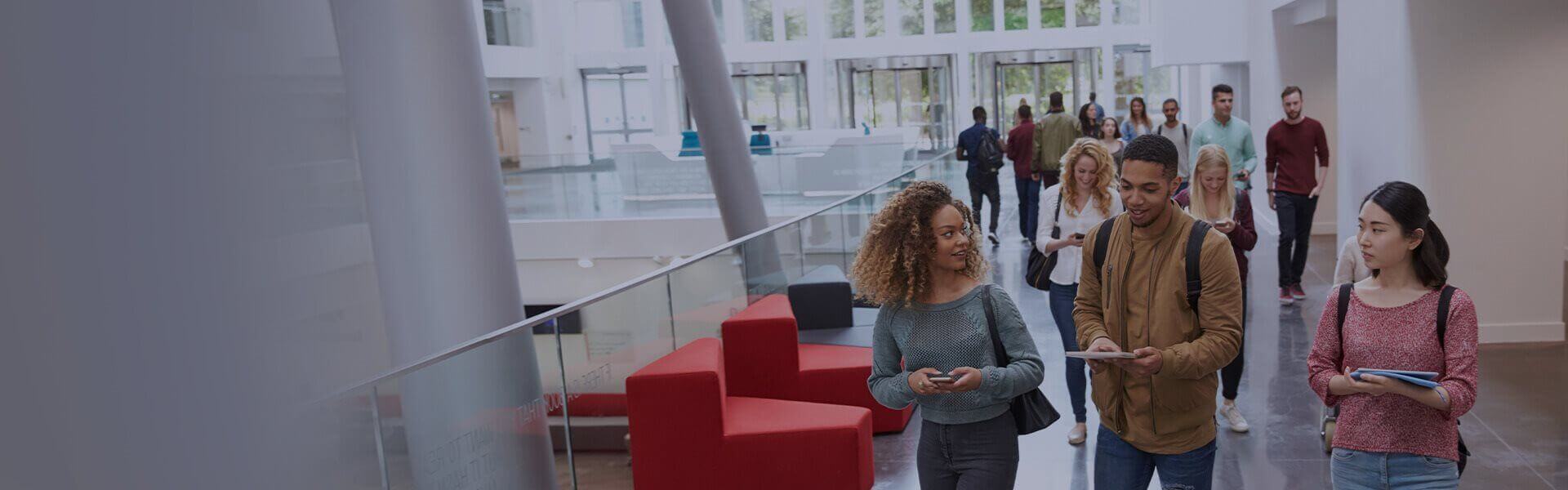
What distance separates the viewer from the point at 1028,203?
44.7 ft

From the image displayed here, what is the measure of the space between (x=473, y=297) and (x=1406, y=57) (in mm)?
6033

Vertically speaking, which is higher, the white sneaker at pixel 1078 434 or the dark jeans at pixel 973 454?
the dark jeans at pixel 973 454

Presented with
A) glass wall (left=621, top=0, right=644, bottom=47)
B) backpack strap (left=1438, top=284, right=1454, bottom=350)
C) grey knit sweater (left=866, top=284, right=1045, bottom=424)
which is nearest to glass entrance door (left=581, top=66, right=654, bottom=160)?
glass wall (left=621, top=0, right=644, bottom=47)

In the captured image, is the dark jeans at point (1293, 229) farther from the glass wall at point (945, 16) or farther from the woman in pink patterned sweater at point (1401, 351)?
the glass wall at point (945, 16)

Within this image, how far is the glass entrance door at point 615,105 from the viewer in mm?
31922

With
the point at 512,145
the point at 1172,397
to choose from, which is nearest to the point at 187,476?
the point at 1172,397

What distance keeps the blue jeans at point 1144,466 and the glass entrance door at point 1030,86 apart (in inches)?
988

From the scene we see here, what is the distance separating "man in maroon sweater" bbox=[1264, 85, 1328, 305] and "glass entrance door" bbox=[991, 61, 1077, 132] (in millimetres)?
18509

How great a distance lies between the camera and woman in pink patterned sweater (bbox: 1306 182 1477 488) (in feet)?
9.94

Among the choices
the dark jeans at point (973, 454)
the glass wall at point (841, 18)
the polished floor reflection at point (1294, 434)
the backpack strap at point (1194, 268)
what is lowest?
the polished floor reflection at point (1294, 434)

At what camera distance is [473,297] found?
5945 millimetres

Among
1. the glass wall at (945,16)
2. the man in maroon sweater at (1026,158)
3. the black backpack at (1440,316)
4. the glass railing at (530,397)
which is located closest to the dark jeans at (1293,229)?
the man in maroon sweater at (1026,158)

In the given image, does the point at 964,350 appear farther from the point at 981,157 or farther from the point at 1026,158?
the point at 981,157

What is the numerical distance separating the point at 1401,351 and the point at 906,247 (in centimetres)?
132
